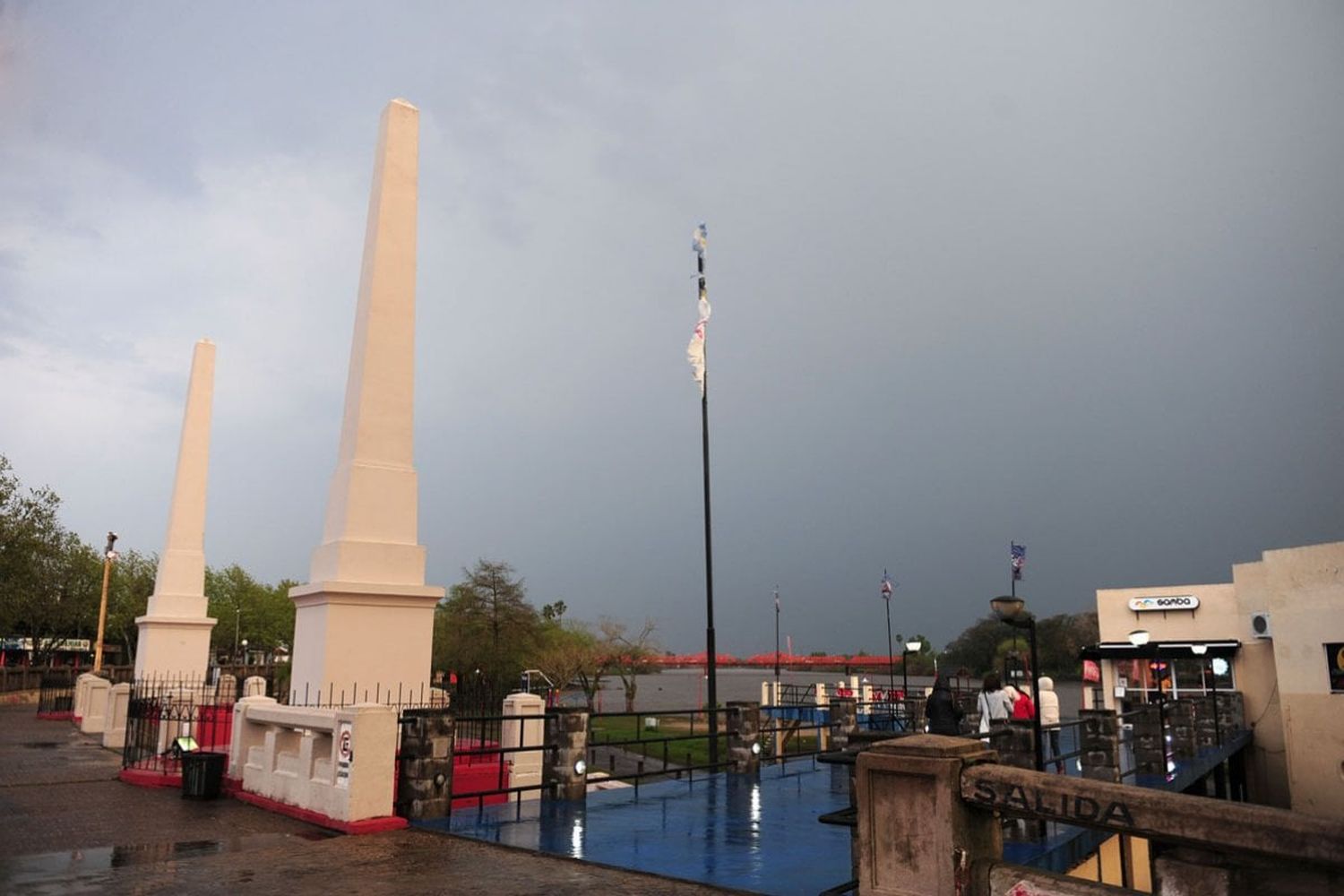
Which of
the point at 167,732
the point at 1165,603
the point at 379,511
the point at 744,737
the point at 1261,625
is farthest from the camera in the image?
the point at 1165,603

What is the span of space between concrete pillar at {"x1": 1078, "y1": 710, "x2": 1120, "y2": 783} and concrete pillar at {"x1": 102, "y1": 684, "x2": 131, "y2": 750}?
22.8 metres

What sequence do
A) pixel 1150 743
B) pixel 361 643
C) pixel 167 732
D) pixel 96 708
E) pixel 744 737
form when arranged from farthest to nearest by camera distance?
pixel 96 708 → pixel 1150 743 → pixel 744 737 → pixel 167 732 → pixel 361 643

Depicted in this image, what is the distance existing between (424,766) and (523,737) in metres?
4.16

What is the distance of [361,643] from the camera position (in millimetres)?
13477

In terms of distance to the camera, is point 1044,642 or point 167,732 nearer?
point 167,732

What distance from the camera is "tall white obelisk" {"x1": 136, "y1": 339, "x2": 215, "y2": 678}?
23953 mm

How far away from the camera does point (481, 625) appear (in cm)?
5531

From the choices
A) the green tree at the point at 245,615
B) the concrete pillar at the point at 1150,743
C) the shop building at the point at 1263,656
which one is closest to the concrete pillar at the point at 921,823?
the concrete pillar at the point at 1150,743

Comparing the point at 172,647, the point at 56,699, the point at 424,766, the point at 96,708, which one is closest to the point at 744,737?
the point at 424,766

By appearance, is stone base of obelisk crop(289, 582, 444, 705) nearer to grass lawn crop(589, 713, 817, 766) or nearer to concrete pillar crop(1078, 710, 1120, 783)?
concrete pillar crop(1078, 710, 1120, 783)

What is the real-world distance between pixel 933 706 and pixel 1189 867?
8.76 metres

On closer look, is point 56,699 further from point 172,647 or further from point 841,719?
point 841,719

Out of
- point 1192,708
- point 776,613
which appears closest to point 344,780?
point 1192,708

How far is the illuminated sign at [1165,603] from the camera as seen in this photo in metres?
34.1
